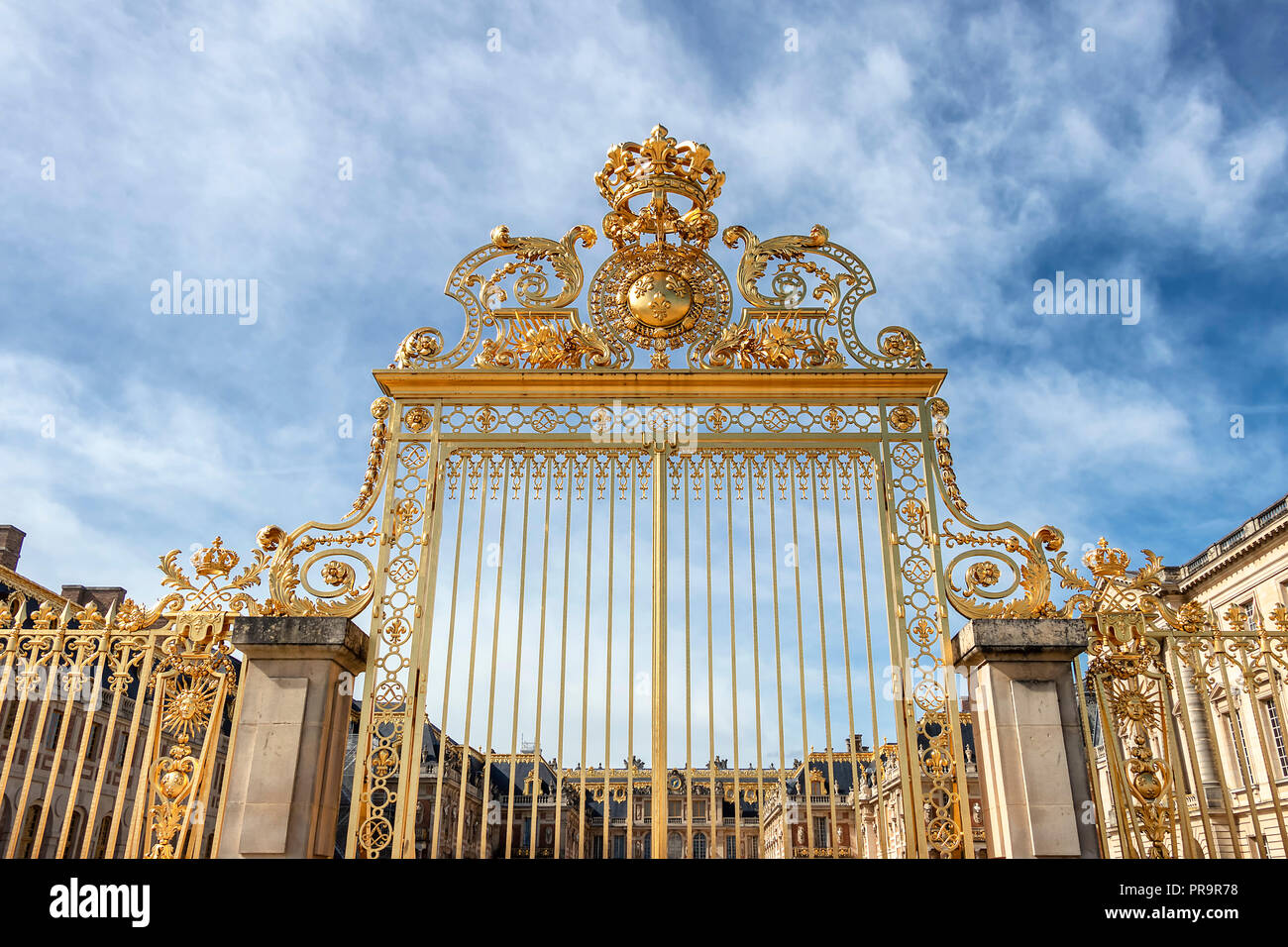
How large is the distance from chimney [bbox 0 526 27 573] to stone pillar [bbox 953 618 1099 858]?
21.4 meters

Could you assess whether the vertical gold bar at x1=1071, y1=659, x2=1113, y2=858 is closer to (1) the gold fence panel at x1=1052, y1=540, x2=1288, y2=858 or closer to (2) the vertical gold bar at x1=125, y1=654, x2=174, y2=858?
(1) the gold fence panel at x1=1052, y1=540, x2=1288, y2=858

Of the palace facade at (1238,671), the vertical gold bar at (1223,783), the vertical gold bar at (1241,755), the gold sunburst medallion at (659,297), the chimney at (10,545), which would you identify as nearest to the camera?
the vertical gold bar at (1223,783)

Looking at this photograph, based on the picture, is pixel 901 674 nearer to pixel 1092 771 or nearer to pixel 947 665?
pixel 947 665

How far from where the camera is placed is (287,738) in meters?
5.74

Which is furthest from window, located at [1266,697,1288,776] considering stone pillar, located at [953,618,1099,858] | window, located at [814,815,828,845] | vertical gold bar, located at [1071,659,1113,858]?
stone pillar, located at [953,618,1099,858]

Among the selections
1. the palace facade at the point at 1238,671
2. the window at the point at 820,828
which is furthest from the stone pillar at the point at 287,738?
the palace facade at the point at 1238,671

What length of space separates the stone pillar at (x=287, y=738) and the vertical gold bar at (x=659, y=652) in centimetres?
200

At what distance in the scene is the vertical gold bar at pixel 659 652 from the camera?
5.88m

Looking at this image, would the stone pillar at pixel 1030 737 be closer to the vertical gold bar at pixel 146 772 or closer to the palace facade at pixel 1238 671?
the vertical gold bar at pixel 146 772

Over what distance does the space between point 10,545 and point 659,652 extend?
20.6 m

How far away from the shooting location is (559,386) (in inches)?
274

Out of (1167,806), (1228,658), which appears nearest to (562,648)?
(1167,806)

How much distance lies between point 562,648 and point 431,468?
1641mm
